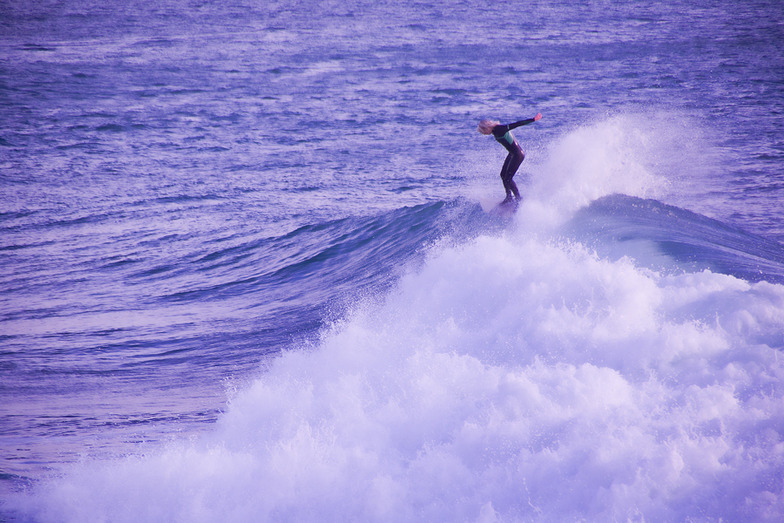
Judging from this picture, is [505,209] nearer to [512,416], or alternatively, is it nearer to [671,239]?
[671,239]

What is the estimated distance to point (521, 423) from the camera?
6465 mm

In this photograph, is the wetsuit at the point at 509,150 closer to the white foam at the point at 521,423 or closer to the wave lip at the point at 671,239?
the wave lip at the point at 671,239

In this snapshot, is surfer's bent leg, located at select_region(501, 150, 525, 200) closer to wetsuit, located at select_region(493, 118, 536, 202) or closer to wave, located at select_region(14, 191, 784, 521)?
wetsuit, located at select_region(493, 118, 536, 202)

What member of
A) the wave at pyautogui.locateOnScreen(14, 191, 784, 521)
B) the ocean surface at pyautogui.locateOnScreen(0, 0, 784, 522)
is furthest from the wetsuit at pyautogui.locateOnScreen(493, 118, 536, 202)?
the wave at pyautogui.locateOnScreen(14, 191, 784, 521)

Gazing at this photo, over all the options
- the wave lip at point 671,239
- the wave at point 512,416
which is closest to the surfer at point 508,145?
the wave lip at point 671,239

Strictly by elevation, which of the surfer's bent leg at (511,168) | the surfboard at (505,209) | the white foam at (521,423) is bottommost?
the white foam at (521,423)

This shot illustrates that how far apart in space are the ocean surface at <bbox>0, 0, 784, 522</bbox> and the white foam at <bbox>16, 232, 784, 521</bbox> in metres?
0.03

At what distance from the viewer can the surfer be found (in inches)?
435

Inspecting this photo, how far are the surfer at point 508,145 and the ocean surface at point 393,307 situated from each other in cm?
37

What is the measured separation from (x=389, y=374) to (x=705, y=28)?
40192mm

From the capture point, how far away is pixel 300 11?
51.2m

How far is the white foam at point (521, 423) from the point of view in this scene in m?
5.74

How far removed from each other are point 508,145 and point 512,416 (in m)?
5.91

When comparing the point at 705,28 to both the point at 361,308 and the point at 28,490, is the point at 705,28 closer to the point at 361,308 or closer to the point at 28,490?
the point at 361,308
